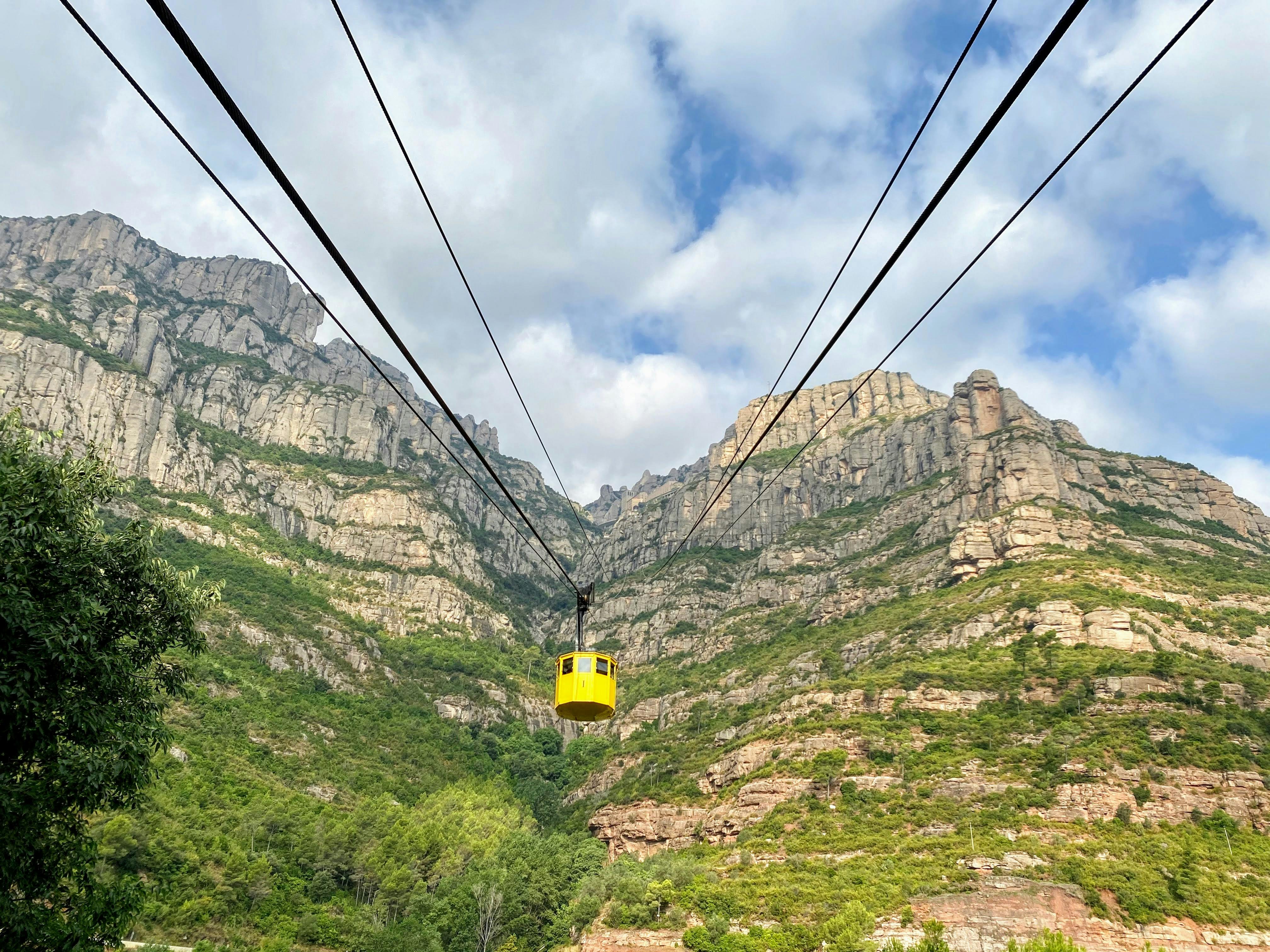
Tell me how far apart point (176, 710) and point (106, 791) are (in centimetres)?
8713

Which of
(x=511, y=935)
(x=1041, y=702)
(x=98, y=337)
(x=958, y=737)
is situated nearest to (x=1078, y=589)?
(x=1041, y=702)

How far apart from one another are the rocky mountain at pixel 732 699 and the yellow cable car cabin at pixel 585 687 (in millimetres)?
42280

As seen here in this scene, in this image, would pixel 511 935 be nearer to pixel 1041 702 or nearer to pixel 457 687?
pixel 1041 702

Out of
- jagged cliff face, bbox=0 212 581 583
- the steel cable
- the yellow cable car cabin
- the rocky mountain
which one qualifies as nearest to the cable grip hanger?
the yellow cable car cabin

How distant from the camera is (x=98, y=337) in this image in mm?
170875

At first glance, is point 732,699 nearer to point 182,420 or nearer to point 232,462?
point 232,462

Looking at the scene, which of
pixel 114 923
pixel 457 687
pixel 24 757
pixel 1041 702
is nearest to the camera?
pixel 24 757

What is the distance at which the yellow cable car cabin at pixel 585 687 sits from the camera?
64.8 feet

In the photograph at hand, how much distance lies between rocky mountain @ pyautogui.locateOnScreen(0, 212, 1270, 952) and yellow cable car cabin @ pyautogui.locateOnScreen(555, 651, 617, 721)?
42280mm

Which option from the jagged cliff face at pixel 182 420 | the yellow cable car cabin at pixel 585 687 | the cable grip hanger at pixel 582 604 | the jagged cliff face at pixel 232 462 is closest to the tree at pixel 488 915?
the jagged cliff face at pixel 232 462

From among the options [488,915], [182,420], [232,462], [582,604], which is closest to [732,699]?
[488,915]

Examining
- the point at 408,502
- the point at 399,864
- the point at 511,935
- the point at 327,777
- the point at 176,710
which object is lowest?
the point at 511,935

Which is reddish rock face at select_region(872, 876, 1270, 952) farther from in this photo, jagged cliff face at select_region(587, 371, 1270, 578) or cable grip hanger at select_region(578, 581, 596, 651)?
jagged cliff face at select_region(587, 371, 1270, 578)

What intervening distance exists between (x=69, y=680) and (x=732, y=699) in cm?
11458
